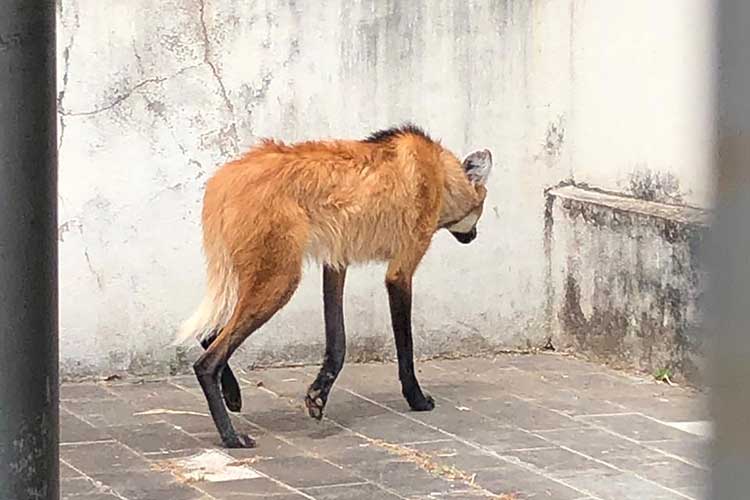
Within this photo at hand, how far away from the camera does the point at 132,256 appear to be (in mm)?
6102

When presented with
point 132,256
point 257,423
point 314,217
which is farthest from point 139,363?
point 314,217

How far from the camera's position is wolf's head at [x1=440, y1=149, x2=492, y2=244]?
18.9ft

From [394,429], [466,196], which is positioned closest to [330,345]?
[394,429]

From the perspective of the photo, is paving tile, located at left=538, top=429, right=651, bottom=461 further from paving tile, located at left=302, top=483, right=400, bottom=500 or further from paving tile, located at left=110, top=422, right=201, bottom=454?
paving tile, located at left=110, top=422, right=201, bottom=454

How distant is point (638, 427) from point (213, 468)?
1787 millimetres

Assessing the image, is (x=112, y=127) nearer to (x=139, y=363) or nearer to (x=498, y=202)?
(x=139, y=363)

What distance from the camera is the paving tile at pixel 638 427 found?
5230 mm

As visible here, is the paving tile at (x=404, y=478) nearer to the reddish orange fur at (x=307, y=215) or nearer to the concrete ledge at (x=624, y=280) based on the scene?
the reddish orange fur at (x=307, y=215)

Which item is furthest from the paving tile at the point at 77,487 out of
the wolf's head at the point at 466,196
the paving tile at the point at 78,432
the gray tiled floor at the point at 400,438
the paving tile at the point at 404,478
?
the wolf's head at the point at 466,196

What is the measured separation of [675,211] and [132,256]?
98.8 inches

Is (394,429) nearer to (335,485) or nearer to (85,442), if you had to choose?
(335,485)

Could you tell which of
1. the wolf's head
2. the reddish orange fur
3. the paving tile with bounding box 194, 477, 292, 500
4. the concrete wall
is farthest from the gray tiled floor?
the wolf's head

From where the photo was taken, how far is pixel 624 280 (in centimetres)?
638

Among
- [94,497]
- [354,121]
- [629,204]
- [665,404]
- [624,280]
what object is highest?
[354,121]
